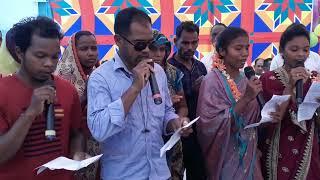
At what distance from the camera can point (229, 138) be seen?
2600mm

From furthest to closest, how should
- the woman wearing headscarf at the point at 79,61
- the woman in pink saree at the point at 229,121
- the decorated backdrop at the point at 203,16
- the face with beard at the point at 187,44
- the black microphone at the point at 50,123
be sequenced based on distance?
the decorated backdrop at the point at 203,16 < the face with beard at the point at 187,44 < the woman wearing headscarf at the point at 79,61 < the woman in pink saree at the point at 229,121 < the black microphone at the point at 50,123

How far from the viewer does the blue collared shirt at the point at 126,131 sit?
1990mm

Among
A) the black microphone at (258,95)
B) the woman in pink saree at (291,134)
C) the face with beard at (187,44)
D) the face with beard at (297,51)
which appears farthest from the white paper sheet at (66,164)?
the face with beard at (187,44)

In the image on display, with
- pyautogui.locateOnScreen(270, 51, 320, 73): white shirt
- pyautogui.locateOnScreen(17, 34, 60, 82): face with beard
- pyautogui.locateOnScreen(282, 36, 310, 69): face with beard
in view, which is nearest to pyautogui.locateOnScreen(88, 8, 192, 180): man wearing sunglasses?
pyautogui.locateOnScreen(17, 34, 60, 82): face with beard

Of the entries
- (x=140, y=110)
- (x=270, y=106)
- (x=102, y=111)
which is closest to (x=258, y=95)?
(x=270, y=106)

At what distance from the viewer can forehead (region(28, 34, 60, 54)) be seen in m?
1.87

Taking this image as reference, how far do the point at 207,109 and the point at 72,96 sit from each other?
953 millimetres

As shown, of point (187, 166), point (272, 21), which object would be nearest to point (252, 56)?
point (272, 21)

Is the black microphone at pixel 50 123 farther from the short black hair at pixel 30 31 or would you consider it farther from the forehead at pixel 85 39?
the forehead at pixel 85 39

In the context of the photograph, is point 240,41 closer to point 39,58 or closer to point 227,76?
point 227,76

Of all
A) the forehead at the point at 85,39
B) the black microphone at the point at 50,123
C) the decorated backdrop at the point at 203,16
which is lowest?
the black microphone at the point at 50,123

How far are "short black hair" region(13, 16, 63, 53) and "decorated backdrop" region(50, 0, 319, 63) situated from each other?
14.5 ft

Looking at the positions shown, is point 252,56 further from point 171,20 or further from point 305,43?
point 305,43

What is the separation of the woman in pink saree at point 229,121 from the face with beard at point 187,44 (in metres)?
0.72
